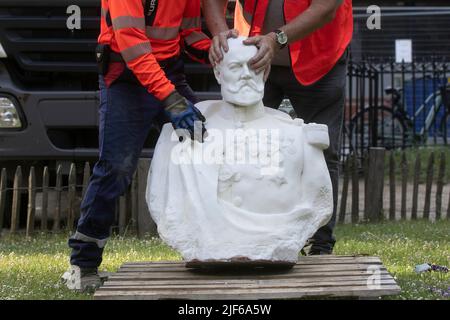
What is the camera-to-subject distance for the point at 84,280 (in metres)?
4.95

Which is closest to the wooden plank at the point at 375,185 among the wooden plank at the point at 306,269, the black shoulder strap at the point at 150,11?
the wooden plank at the point at 306,269

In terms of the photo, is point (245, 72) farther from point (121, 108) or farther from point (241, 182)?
point (121, 108)

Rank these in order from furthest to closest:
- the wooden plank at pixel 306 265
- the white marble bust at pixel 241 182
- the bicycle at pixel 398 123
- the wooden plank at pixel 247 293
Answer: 1. the bicycle at pixel 398 123
2. the wooden plank at pixel 306 265
3. the white marble bust at pixel 241 182
4. the wooden plank at pixel 247 293

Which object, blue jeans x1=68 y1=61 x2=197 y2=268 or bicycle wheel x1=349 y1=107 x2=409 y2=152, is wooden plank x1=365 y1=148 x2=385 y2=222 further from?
blue jeans x1=68 y1=61 x2=197 y2=268

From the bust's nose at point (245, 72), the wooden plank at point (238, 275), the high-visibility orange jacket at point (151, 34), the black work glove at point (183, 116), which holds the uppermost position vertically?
the high-visibility orange jacket at point (151, 34)

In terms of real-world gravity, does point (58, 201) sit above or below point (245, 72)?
below

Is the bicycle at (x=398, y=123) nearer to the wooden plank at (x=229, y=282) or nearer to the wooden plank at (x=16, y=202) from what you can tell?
the wooden plank at (x=16, y=202)

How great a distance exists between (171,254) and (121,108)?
5.78ft

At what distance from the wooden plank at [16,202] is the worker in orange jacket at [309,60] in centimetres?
250

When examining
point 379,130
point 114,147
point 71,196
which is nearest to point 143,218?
point 71,196

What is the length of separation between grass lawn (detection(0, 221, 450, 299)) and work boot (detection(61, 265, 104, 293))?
7 centimetres

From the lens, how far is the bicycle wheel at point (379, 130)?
1116 cm

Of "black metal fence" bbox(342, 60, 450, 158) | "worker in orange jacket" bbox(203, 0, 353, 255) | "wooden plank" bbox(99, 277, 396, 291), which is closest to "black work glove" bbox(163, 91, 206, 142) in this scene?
"worker in orange jacket" bbox(203, 0, 353, 255)
